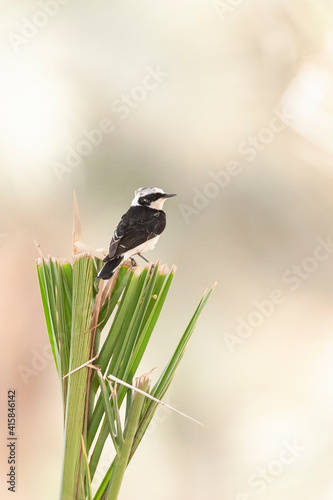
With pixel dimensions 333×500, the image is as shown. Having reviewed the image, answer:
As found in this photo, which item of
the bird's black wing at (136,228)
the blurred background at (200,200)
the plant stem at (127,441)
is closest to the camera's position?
the plant stem at (127,441)

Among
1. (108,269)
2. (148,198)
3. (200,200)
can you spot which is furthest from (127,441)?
(200,200)

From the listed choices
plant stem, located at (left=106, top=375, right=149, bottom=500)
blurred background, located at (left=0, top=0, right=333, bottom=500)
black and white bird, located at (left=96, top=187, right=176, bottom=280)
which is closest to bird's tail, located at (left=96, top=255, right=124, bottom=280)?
black and white bird, located at (left=96, top=187, right=176, bottom=280)

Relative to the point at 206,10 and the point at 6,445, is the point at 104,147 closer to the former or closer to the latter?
the point at 206,10

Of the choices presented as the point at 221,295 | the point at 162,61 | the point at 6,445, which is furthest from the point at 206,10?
the point at 6,445

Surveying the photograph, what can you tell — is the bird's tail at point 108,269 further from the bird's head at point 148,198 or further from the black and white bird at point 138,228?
the bird's head at point 148,198

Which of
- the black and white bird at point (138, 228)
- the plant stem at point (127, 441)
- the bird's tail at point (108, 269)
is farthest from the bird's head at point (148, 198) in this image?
the plant stem at point (127, 441)

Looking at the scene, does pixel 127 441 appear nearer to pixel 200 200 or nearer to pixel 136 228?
pixel 136 228

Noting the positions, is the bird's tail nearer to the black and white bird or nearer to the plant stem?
the black and white bird
